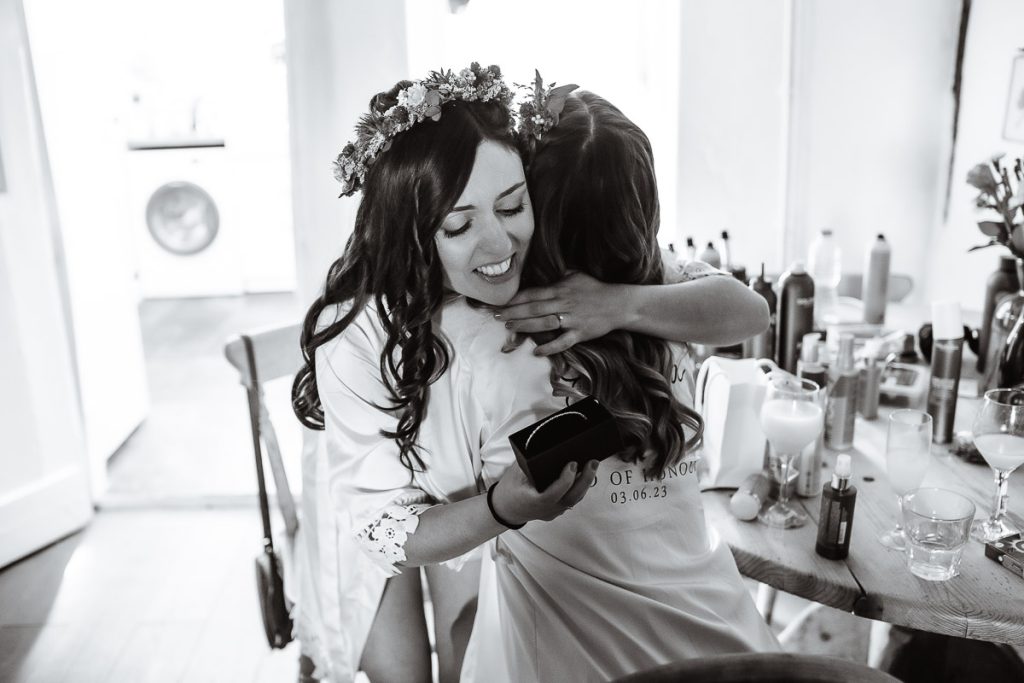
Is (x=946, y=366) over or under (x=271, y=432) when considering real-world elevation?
over

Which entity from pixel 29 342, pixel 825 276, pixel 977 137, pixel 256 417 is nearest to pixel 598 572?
pixel 256 417

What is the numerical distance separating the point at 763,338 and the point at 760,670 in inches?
49.2

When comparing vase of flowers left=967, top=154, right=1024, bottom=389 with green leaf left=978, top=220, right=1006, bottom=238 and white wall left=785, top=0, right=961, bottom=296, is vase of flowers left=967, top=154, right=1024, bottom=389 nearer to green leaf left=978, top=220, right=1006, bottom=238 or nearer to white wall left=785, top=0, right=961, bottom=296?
green leaf left=978, top=220, right=1006, bottom=238

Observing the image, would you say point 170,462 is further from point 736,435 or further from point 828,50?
point 828,50

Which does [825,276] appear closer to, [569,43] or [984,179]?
[984,179]

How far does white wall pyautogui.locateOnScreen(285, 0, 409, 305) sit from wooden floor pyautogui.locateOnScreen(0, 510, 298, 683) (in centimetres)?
108

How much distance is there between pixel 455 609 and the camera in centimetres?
148

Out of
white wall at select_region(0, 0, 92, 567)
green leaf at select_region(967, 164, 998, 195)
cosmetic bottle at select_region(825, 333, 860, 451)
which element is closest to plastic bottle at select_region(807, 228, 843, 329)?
green leaf at select_region(967, 164, 998, 195)

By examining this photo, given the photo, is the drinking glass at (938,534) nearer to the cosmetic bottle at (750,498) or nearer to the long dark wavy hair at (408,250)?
the cosmetic bottle at (750,498)

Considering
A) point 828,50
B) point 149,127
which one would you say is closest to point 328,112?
point 828,50

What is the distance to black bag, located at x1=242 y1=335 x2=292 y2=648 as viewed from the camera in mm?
1650

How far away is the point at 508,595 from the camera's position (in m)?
1.22

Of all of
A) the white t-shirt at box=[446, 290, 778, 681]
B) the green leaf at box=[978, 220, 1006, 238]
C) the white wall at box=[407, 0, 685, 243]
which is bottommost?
the white t-shirt at box=[446, 290, 778, 681]

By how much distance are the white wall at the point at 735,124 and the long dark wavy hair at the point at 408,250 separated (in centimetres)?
176
